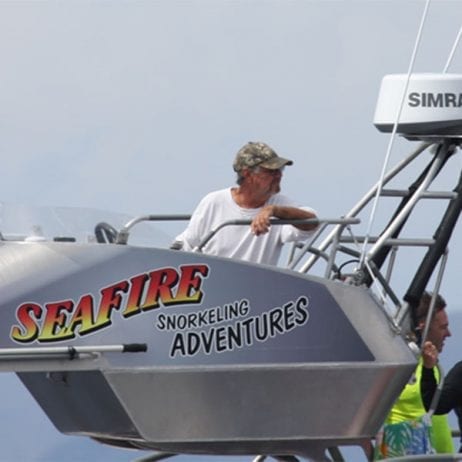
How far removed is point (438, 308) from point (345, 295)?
3.23 ft

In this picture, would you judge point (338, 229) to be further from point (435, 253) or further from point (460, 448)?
point (460, 448)

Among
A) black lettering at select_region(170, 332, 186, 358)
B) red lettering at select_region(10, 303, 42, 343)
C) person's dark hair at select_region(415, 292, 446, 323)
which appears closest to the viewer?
red lettering at select_region(10, 303, 42, 343)

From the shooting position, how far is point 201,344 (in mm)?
11492

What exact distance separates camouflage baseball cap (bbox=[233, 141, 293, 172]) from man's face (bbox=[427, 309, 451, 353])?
50.7 inches

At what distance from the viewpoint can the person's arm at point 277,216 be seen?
11688 millimetres

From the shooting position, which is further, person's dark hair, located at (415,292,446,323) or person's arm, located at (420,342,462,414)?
person's arm, located at (420,342,462,414)

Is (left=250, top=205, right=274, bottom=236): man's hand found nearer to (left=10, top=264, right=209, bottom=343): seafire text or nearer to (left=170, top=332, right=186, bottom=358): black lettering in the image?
(left=10, top=264, right=209, bottom=343): seafire text

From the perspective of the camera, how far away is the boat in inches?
445

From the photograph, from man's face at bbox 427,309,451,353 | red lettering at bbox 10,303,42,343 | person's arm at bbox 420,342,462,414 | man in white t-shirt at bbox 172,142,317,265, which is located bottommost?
person's arm at bbox 420,342,462,414

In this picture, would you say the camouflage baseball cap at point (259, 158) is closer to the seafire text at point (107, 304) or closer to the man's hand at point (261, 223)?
the man's hand at point (261, 223)

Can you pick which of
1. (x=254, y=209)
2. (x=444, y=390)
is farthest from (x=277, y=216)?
(x=444, y=390)

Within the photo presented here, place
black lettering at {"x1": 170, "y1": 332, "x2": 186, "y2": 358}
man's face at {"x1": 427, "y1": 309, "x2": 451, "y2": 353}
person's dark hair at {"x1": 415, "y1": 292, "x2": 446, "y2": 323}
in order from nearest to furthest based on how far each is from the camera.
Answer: black lettering at {"x1": 170, "y1": 332, "x2": 186, "y2": 358}, person's dark hair at {"x1": 415, "y1": 292, "x2": 446, "y2": 323}, man's face at {"x1": 427, "y1": 309, "x2": 451, "y2": 353}

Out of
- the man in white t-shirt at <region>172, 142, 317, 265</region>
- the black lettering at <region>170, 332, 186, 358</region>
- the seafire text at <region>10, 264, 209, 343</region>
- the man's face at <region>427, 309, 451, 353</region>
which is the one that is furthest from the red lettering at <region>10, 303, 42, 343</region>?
the man's face at <region>427, 309, 451, 353</region>

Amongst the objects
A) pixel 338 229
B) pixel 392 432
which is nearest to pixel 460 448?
pixel 392 432
